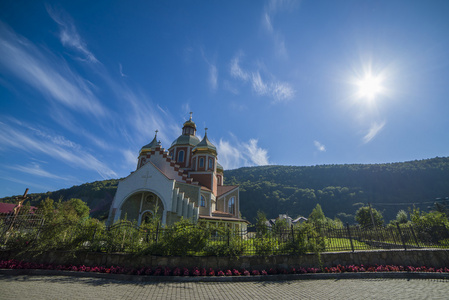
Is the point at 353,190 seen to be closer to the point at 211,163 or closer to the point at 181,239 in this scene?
the point at 211,163

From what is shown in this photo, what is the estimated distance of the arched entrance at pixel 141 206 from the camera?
1955 centimetres

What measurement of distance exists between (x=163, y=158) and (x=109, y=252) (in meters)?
14.9

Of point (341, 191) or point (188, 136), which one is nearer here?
point (188, 136)

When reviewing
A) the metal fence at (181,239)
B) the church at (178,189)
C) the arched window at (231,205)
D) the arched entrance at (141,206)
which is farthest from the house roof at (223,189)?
the metal fence at (181,239)

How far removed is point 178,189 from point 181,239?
10.4 meters

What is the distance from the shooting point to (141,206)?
773 inches

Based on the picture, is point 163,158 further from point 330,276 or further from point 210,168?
point 330,276

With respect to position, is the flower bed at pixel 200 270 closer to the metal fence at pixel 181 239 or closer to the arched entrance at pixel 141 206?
the metal fence at pixel 181 239

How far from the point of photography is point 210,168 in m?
27.2

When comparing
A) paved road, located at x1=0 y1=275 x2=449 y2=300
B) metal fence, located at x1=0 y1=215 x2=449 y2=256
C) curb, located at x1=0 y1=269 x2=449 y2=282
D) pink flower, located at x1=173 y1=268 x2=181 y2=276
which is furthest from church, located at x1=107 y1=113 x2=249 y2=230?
paved road, located at x1=0 y1=275 x2=449 y2=300

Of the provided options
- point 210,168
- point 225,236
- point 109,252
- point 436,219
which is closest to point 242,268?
point 225,236

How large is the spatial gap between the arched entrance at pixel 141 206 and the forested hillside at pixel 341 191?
53.3m

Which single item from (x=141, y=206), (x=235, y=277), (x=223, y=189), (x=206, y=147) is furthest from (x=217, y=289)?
(x=223, y=189)

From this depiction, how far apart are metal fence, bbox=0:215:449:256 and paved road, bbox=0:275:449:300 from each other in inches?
54.3
